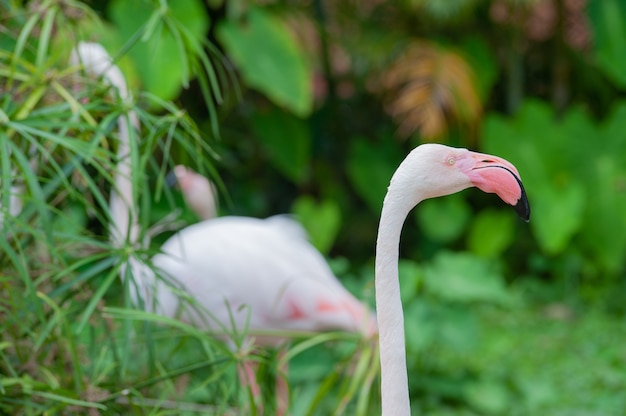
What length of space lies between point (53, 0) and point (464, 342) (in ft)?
6.89

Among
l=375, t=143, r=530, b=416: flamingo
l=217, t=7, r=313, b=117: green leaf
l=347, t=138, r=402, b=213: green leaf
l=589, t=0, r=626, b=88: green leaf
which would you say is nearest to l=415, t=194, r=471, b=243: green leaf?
l=347, t=138, r=402, b=213: green leaf

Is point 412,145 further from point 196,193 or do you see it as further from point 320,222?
point 196,193

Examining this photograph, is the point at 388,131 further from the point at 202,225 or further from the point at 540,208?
the point at 202,225

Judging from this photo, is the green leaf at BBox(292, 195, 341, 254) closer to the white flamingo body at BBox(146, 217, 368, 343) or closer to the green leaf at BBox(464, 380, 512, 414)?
the green leaf at BBox(464, 380, 512, 414)

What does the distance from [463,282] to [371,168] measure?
1.78m

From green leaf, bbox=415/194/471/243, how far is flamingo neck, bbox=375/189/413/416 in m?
3.65

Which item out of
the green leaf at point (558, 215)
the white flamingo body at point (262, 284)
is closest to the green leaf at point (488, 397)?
the white flamingo body at point (262, 284)

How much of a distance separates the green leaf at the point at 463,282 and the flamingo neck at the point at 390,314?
220 cm

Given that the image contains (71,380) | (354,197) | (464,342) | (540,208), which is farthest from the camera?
(354,197)

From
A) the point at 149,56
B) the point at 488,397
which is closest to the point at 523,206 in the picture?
the point at 488,397

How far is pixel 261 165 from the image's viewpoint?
6.04 m

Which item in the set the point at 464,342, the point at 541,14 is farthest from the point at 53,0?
the point at 541,14

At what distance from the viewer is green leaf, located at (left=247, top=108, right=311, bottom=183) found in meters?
5.39

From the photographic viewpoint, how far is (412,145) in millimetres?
5844
